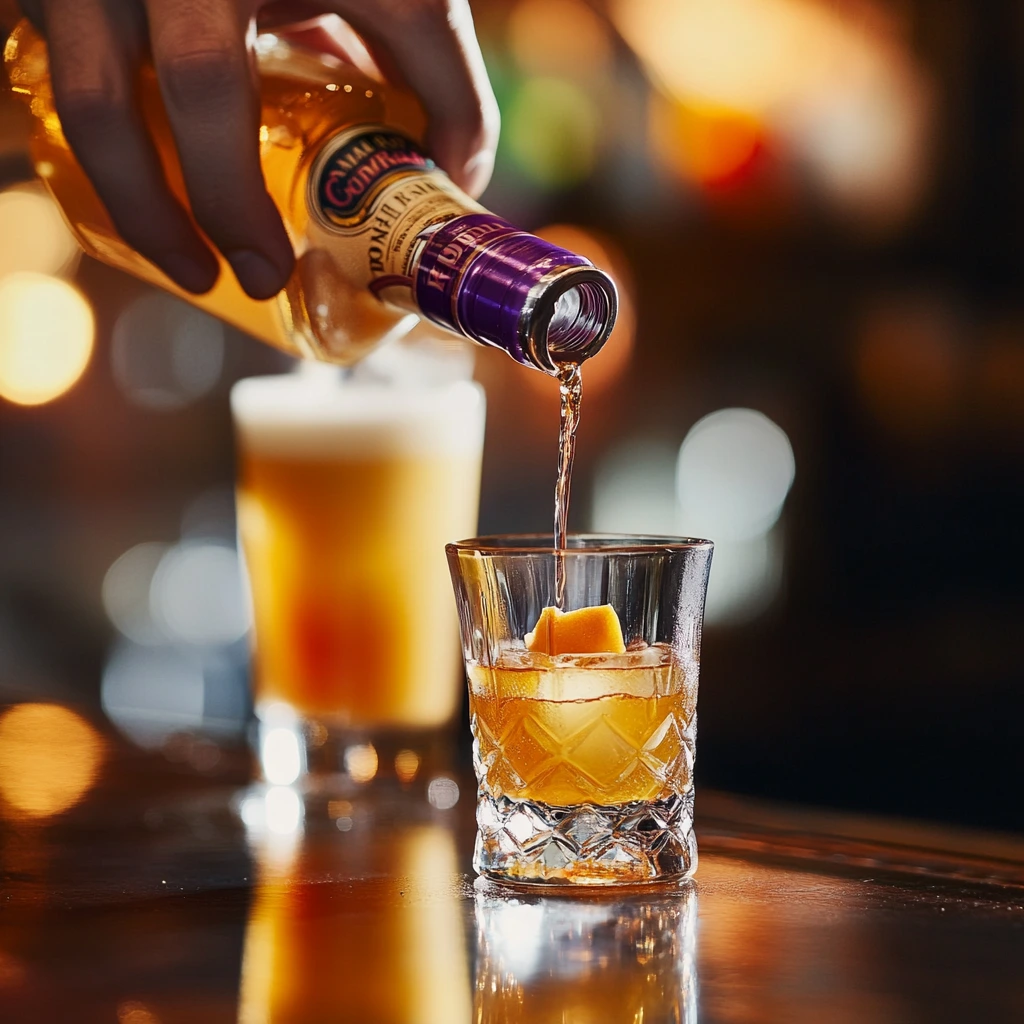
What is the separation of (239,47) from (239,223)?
0.11 meters

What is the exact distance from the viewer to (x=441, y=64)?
0.93 metres

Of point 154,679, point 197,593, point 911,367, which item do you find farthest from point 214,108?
point 197,593

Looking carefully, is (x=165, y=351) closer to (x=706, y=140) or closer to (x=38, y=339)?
(x=38, y=339)

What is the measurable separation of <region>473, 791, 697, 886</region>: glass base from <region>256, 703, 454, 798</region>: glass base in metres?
0.30

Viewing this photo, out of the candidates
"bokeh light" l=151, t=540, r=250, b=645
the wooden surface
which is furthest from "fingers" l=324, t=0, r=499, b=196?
"bokeh light" l=151, t=540, r=250, b=645

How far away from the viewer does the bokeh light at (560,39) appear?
382cm

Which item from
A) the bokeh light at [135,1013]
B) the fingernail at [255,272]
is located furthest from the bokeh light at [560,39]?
the bokeh light at [135,1013]

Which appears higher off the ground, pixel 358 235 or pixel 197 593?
pixel 358 235

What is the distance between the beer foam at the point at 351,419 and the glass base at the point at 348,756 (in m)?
0.20

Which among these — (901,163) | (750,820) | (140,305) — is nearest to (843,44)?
(901,163)

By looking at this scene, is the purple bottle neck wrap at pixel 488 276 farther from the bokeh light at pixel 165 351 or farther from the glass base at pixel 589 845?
the bokeh light at pixel 165 351

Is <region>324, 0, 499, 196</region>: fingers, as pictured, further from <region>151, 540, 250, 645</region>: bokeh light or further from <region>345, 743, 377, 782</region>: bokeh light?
<region>151, 540, 250, 645</region>: bokeh light

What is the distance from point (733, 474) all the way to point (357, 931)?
4.14 metres

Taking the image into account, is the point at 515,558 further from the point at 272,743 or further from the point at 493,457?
the point at 493,457
